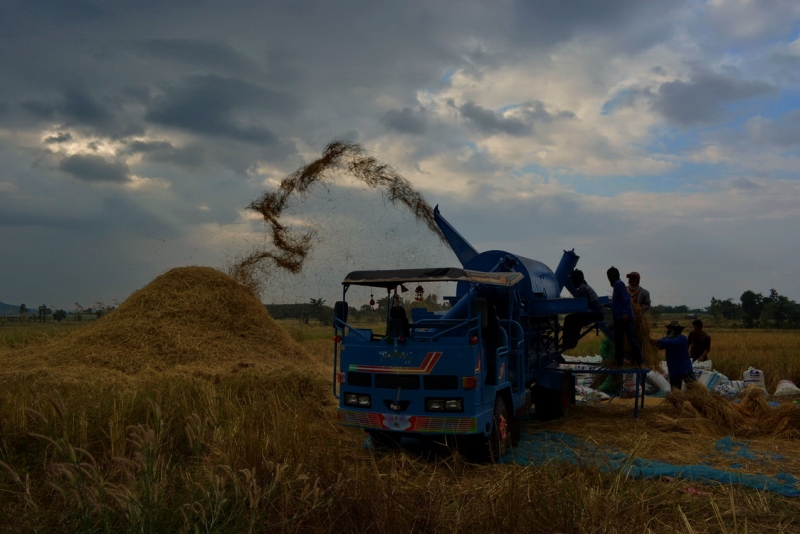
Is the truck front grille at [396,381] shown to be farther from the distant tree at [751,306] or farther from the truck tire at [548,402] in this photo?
the distant tree at [751,306]

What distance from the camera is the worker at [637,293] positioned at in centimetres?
1168

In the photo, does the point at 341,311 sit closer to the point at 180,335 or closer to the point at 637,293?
the point at 637,293

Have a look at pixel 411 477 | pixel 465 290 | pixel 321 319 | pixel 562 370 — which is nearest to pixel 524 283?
pixel 465 290

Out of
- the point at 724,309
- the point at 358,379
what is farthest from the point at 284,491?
the point at 724,309

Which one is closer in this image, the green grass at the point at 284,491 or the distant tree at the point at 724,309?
the green grass at the point at 284,491

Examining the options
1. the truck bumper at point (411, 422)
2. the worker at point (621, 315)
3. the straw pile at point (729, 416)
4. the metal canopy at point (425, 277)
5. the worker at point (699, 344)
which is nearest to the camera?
the truck bumper at point (411, 422)

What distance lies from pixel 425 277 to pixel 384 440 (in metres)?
2.11

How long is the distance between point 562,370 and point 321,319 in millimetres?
44899

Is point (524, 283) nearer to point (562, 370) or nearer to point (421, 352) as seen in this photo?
point (562, 370)

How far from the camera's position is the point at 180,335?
47.0ft

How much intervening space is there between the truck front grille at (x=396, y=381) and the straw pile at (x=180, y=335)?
252 inches

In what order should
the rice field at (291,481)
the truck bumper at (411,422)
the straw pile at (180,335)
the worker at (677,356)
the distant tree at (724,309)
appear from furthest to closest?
the distant tree at (724,309)
the straw pile at (180,335)
the worker at (677,356)
the truck bumper at (411,422)
the rice field at (291,481)

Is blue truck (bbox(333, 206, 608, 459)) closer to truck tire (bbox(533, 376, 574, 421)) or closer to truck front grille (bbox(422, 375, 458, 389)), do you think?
truck front grille (bbox(422, 375, 458, 389))

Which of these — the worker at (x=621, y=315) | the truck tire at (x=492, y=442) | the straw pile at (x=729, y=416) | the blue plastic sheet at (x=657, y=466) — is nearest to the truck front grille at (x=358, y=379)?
the truck tire at (x=492, y=442)
